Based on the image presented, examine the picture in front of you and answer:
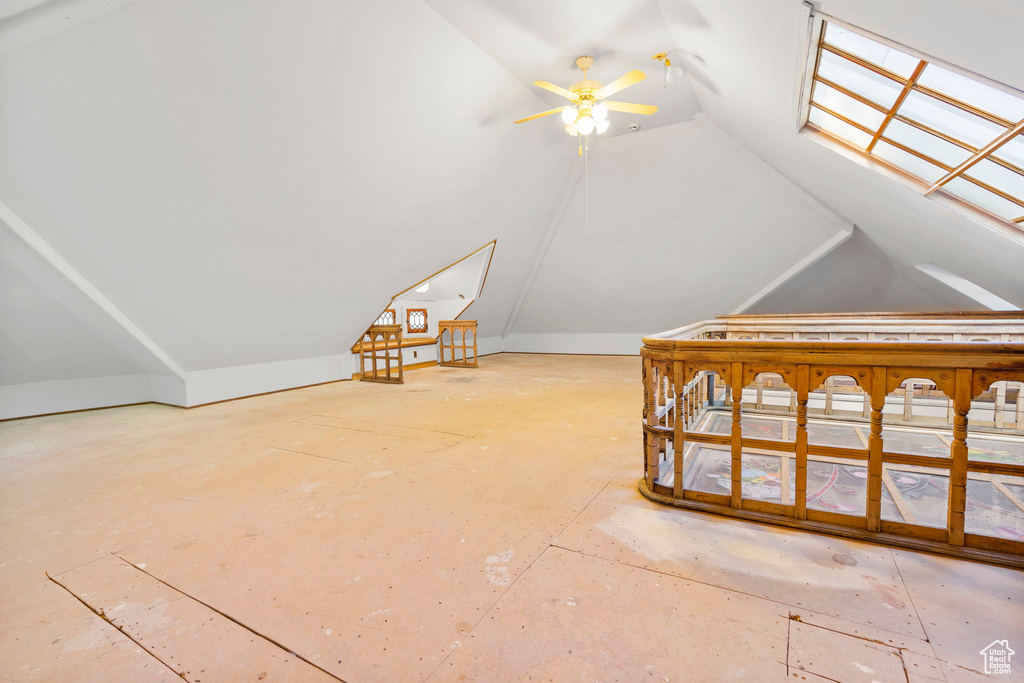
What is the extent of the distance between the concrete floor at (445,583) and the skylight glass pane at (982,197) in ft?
11.1

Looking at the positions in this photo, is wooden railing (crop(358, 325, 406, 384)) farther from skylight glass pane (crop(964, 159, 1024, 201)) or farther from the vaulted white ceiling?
skylight glass pane (crop(964, 159, 1024, 201))

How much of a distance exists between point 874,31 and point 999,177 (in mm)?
1973

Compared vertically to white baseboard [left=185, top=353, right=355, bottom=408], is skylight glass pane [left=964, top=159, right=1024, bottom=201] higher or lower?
higher

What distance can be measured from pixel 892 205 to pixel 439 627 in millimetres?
5988

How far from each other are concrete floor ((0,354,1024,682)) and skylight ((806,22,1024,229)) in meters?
2.66

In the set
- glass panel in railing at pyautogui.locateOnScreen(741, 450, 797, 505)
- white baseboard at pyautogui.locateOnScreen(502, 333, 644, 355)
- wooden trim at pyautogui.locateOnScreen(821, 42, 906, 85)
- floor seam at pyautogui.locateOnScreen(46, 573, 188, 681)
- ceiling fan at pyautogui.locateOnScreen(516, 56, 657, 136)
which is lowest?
floor seam at pyautogui.locateOnScreen(46, 573, 188, 681)

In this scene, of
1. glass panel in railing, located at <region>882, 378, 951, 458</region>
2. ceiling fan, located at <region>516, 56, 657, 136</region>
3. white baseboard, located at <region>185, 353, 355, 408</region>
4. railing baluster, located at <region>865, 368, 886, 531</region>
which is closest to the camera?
railing baluster, located at <region>865, 368, 886, 531</region>

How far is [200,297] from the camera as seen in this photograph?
4.69 meters

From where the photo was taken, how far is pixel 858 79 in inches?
134

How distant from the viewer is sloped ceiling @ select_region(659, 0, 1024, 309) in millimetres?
2043

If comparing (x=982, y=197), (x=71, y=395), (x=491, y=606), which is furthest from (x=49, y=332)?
(x=982, y=197)

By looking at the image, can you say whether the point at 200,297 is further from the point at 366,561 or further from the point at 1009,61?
the point at 1009,61

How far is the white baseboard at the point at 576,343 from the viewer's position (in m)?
10.6

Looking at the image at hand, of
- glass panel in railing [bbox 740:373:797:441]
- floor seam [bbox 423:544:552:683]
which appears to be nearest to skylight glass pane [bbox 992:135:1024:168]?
glass panel in railing [bbox 740:373:797:441]
